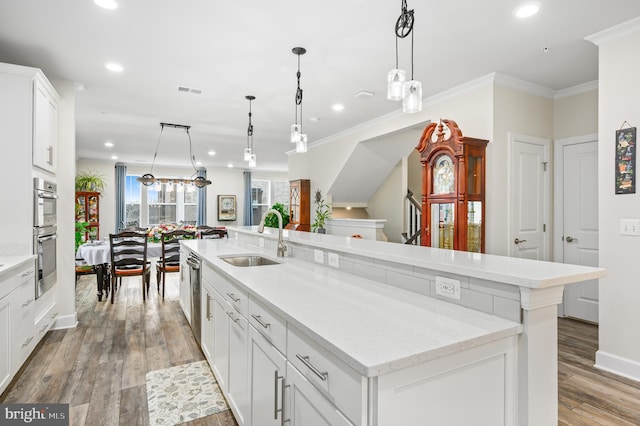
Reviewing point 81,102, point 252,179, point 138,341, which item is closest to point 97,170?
point 252,179

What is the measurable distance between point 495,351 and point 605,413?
1.71 m

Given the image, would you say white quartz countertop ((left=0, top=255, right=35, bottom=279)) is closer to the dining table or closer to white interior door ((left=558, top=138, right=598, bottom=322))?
the dining table

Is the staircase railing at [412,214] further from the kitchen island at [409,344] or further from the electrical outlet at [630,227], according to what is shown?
the kitchen island at [409,344]

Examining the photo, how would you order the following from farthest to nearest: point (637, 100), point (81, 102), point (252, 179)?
point (252, 179) < point (81, 102) < point (637, 100)

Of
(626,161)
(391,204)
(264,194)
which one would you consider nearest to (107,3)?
(626,161)

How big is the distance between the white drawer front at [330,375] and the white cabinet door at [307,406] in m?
0.02

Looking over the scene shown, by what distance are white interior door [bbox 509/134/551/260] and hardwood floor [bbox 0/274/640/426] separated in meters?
→ 0.93

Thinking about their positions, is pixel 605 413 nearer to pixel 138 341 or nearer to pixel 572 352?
pixel 572 352

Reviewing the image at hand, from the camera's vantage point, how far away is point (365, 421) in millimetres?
961

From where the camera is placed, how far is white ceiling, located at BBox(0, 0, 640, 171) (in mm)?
2512

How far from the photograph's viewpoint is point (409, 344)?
1079 millimetres

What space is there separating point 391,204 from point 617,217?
477 cm

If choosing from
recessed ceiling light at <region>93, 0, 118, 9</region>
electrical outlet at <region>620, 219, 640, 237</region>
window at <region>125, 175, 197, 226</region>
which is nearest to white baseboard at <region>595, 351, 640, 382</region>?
electrical outlet at <region>620, 219, 640, 237</region>

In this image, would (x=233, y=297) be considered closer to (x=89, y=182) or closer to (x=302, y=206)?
(x=302, y=206)
